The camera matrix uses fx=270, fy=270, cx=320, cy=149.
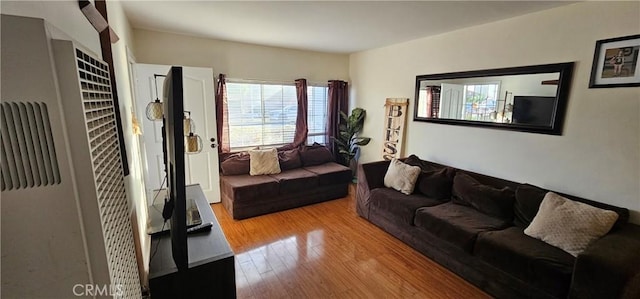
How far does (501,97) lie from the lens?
2.86m

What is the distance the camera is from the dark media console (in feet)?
4.62

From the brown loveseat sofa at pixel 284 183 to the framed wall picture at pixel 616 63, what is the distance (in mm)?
2898

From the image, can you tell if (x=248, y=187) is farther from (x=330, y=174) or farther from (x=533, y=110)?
(x=533, y=110)

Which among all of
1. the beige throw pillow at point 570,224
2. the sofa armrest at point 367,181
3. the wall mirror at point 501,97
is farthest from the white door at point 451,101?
the beige throw pillow at point 570,224

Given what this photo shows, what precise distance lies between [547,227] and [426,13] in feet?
7.02

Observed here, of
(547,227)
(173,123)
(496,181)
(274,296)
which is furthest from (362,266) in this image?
(173,123)

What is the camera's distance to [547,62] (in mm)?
2516

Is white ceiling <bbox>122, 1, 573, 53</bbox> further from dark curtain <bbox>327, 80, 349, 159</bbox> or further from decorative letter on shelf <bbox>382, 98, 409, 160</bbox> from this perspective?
dark curtain <bbox>327, 80, 349, 159</bbox>

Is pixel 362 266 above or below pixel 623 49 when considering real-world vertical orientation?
below

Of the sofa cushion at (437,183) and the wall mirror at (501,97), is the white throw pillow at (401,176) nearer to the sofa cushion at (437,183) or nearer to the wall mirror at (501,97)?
the sofa cushion at (437,183)

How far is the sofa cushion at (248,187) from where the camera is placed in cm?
337

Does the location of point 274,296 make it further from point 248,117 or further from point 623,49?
point 623,49

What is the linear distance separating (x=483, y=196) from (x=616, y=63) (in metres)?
1.46

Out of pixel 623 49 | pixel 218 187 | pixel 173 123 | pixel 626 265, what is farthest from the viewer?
pixel 218 187
